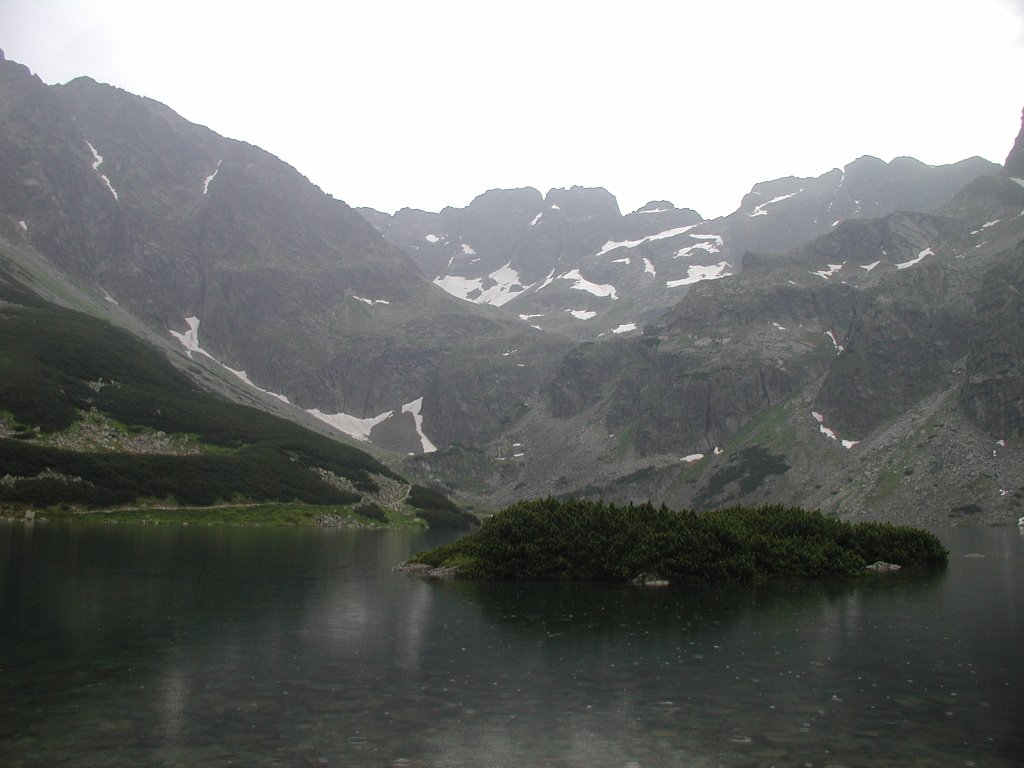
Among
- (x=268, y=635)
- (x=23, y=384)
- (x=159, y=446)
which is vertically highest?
(x=23, y=384)

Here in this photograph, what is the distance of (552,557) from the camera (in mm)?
54062

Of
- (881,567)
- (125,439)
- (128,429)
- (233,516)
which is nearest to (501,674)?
(881,567)

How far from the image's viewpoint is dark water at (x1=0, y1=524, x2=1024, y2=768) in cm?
1902

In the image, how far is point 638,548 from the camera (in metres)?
52.8

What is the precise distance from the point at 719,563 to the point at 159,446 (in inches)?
4301

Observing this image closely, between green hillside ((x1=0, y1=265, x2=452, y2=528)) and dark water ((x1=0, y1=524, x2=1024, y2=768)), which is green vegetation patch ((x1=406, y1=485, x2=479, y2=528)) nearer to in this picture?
green hillside ((x1=0, y1=265, x2=452, y2=528))

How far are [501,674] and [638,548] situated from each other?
27.6 meters

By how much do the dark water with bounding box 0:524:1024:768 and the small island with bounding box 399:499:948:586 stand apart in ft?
14.3

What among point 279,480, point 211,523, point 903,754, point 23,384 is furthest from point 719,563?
point 23,384

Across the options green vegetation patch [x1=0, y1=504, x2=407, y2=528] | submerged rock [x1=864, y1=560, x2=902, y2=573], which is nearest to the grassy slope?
green vegetation patch [x1=0, y1=504, x2=407, y2=528]

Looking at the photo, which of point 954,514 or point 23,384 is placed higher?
point 23,384

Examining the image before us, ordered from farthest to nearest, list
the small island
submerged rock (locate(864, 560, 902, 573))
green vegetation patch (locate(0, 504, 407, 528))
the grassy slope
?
1. the grassy slope
2. green vegetation patch (locate(0, 504, 407, 528))
3. submerged rock (locate(864, 560, 902, 573))
4. the small island

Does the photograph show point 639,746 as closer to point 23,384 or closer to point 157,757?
point 157,757

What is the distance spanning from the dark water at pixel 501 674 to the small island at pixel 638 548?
4.36 m
